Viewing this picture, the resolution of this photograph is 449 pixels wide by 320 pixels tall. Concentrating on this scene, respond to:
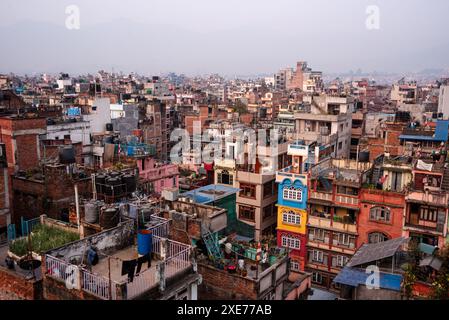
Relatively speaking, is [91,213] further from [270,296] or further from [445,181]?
[445,181]

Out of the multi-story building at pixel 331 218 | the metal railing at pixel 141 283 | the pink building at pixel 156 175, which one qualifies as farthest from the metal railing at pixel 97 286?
the multi-story building at pixel 331 218

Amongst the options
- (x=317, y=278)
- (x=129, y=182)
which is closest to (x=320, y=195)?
(x=317, y=278)

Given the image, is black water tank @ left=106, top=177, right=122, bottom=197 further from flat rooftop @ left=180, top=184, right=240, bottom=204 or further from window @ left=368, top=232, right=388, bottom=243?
window @ left=368, top=232, right=388, bottom=243

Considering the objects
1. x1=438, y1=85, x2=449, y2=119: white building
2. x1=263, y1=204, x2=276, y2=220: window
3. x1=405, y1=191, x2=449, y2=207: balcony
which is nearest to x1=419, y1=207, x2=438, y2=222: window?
x1=405, y1=191, x2=449, y2=207: balcony
